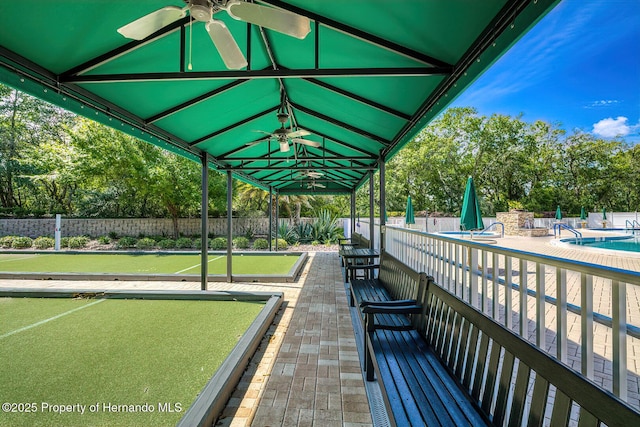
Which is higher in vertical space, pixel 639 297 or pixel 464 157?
pixel 464 157

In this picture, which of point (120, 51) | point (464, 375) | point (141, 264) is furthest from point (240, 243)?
point (464, 375)

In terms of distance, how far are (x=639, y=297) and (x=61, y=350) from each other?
8243 millimetres

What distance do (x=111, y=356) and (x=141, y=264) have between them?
6.63m

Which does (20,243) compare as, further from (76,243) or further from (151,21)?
(151,21)

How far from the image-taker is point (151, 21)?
1922 millimetres

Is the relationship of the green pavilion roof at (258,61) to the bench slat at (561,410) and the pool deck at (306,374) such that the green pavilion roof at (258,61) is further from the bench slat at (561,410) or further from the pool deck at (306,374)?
the pool deck at (306,374)

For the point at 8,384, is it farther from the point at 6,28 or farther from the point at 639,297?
the point at 639,297

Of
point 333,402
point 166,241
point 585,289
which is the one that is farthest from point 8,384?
point 166,241

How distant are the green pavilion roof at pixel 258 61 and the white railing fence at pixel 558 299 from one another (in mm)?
1321

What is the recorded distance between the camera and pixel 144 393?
235 centimetres

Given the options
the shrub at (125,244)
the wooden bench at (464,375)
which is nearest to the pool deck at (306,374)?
the wooden bench at (464,375)

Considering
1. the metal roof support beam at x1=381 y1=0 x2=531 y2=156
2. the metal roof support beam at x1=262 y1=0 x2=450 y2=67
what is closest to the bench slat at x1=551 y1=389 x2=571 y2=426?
the metal roof support beam at x1=381 y1=0 x2=531 y2=156

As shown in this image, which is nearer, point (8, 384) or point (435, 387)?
point (435, 387)

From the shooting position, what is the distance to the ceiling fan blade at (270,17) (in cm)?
181
